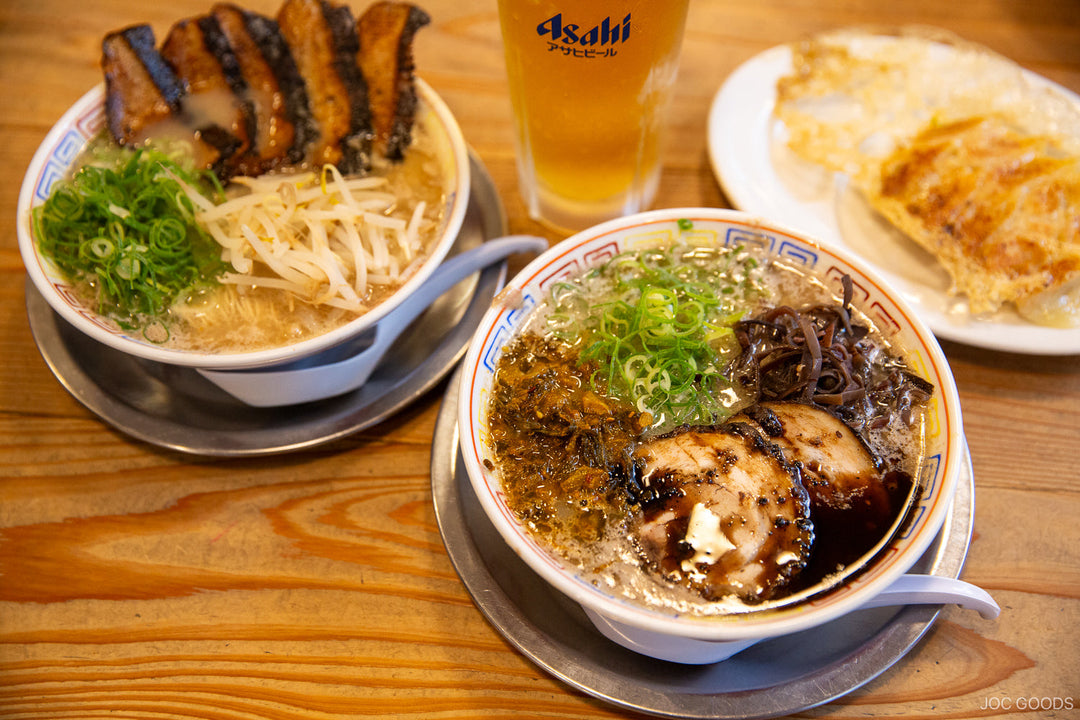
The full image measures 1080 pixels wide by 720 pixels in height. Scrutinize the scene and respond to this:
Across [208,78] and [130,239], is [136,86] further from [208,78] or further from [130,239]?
[130,239]

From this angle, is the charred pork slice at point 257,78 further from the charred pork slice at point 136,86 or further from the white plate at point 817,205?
the white plate at point 817,205

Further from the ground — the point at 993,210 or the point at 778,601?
the point at 993,210

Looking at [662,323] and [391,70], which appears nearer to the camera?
[662,323]

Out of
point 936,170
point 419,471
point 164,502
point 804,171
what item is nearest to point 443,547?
point 419,471

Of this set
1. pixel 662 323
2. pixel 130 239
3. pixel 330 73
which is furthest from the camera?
pixel 330 73

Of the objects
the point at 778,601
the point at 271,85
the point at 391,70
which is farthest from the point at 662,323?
the point at 271,85

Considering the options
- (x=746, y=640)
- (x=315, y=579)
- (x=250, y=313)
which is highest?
(x=250, y=313)

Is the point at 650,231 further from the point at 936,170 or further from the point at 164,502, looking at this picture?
the point at 164,502
